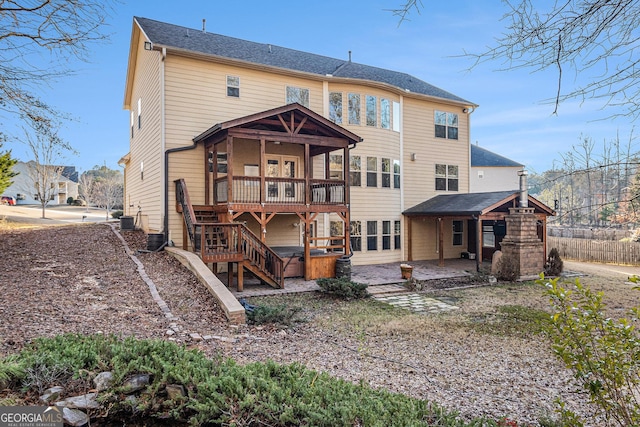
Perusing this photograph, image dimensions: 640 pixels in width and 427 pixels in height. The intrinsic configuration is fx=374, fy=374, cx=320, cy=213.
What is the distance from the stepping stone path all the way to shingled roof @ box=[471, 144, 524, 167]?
15.6m

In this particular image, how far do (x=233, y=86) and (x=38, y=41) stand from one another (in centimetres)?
635

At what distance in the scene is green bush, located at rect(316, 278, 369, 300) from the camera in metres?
9.68

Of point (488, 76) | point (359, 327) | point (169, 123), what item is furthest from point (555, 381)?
point (169, 123)

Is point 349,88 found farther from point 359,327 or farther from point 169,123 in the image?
point 359,327

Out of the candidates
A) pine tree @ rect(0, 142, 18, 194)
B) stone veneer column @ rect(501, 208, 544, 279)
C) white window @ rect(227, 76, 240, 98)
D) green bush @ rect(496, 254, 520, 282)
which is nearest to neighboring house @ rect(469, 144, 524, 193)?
stone veneer column @ rect(501, 208, 544, 279)

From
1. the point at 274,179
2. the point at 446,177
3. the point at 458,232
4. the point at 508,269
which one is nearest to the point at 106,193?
the point at 274,179

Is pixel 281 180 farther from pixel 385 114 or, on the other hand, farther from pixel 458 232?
pixel 458 232

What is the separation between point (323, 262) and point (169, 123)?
6.71m

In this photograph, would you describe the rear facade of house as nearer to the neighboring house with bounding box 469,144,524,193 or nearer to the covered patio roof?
the covered patio roof

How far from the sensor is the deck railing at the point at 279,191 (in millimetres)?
11281

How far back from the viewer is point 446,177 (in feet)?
59.6

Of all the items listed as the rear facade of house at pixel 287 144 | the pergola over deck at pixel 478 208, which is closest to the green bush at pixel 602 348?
the rear facade of house at pixel 287 144

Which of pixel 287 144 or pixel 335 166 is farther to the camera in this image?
pixel 335 166

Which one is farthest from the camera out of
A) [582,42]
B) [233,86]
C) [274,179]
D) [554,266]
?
[554,266]
